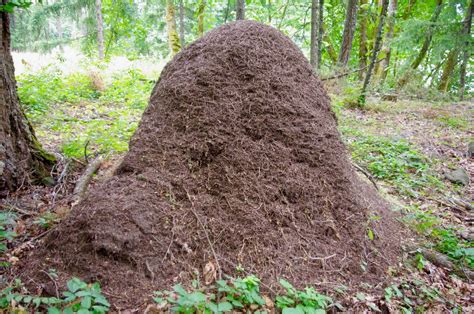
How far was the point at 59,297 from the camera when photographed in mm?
2018

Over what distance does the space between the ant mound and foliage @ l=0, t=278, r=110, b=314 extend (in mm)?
166

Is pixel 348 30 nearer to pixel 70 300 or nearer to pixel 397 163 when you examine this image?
pixel 397 163

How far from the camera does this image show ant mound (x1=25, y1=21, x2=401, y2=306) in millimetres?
2330

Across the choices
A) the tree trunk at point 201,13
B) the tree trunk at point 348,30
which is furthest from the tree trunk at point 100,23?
the tree trunk at point 348,30

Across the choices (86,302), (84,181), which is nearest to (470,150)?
(84,181)

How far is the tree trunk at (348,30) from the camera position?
10119 millimetres

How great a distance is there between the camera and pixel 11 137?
3.40 m

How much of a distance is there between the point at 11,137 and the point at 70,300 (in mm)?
2304

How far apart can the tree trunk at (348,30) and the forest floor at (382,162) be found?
1877mm

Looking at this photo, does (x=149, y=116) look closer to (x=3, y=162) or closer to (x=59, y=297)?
(x=3, y=162)

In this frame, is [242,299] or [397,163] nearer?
[242,299]

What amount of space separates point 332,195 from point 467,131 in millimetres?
6764

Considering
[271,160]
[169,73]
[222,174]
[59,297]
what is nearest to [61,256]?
[59,297]

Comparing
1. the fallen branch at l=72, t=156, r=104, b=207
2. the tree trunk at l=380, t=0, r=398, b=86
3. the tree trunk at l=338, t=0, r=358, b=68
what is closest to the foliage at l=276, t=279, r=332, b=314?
the fallen branch at l=72, t=156, r=104, b=207
